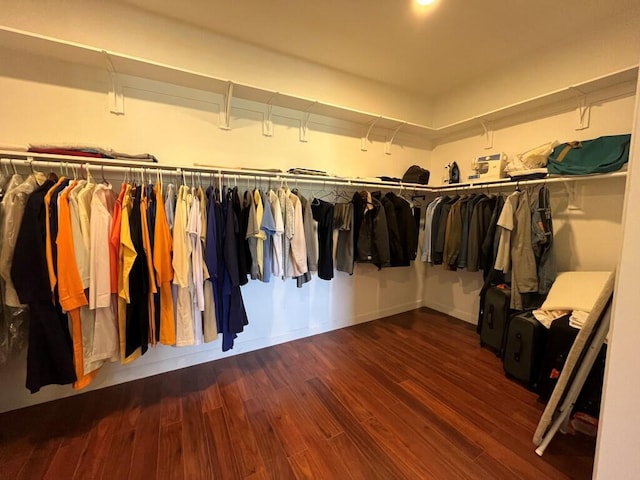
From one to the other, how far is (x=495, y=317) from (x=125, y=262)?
3.07 meters

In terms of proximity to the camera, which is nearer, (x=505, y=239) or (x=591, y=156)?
(x=591, y=156)

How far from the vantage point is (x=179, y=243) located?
1.74m

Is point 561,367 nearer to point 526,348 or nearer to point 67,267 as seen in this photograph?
point 526,348

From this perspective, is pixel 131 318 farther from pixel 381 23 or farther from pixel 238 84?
pixel 381 23

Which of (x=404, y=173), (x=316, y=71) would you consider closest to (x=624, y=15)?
(x=404, y=173)

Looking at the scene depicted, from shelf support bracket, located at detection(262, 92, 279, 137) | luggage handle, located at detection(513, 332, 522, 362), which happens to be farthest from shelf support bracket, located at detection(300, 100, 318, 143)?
luggage handle, located at detection(513, 332, 522, 362)

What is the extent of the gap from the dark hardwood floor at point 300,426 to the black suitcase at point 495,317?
165 mm

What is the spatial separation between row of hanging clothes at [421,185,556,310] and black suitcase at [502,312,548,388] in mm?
291

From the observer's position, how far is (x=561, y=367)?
176 centimetres

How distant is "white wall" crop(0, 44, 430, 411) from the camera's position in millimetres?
1759

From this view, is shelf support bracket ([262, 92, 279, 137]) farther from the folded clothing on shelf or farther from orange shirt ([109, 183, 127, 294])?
orange shirt ([109, 183, 127, 294])

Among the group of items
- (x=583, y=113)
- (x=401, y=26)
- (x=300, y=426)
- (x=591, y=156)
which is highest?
(x=401, y=26)

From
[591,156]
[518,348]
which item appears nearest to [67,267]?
[518,348]

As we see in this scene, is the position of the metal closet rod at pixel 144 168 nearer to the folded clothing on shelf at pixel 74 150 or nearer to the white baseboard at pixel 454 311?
the folded clothing on shelf at pixel 74 150
